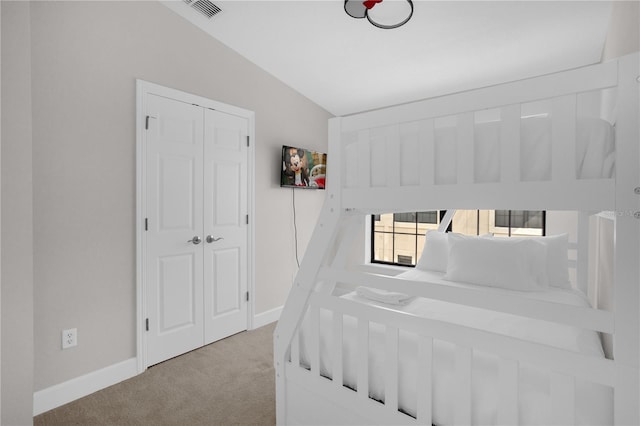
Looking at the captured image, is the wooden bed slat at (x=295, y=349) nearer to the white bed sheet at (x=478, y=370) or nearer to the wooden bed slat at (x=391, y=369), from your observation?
the white bed sheet at (x=478, y=370)

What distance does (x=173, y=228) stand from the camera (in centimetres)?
265

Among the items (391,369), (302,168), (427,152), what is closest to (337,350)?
(391,369)

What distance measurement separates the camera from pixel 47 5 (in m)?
2.02

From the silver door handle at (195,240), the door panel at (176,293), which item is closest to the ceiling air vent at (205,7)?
the silver door handle at (195,240)

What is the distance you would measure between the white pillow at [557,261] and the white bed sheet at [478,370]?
2.72ft

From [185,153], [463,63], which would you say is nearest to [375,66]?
[463,63]

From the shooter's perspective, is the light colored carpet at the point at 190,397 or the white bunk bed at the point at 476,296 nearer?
the white bunk bed at the point at 476,296

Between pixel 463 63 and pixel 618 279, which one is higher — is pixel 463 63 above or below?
above

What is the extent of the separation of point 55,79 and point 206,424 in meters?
2.19

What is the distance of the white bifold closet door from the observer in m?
2.54

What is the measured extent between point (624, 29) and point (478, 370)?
1.85m

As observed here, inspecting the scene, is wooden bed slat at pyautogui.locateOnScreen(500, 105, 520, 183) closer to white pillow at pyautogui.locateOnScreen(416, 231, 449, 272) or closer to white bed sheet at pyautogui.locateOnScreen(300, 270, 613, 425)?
white bed sheet at pyautogui.locateOnScreen(300, 270, 613, 425)

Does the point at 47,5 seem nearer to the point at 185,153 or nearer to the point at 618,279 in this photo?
the point at 185,153

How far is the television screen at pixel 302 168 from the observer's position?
11.5 feet
